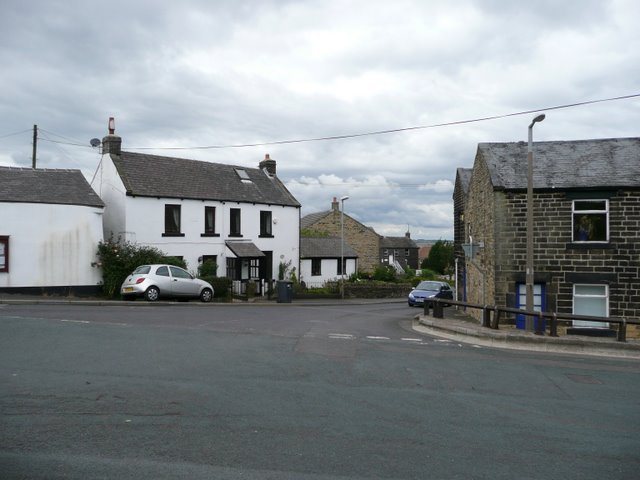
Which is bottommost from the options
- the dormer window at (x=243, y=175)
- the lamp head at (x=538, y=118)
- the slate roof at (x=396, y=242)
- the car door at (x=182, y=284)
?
the car door at (x=182, y=284)

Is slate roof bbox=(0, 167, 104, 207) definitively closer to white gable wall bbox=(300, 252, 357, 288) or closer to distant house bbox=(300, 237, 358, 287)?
distant house bbox=(300, 237, 358, 287)

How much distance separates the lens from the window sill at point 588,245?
19922mm

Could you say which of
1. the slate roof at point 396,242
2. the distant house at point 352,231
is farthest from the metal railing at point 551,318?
the slate roof at point 396,242

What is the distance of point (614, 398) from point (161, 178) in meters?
26.2

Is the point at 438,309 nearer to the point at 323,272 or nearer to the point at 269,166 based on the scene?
the point at 269,166

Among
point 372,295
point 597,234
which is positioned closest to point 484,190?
point 597,234

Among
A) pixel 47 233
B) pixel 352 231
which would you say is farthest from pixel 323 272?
pixel 47 233

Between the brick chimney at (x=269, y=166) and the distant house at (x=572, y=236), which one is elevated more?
the brick chimney at (x=269, y=166)

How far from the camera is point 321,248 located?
48.0m

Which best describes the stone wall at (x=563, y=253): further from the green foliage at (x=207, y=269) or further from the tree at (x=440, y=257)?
the tree at (x=440, y=257)

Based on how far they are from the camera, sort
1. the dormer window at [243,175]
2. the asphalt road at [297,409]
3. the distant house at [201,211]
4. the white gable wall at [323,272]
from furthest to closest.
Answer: the white gable wall at [323,272], the dormer window at [243,175], the distant house at [201,211], the asphalt road at [297,409]

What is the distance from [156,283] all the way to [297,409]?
17416 mm

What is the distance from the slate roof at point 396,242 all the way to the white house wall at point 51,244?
6928 centimetres

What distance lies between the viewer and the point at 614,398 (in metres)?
9.77
